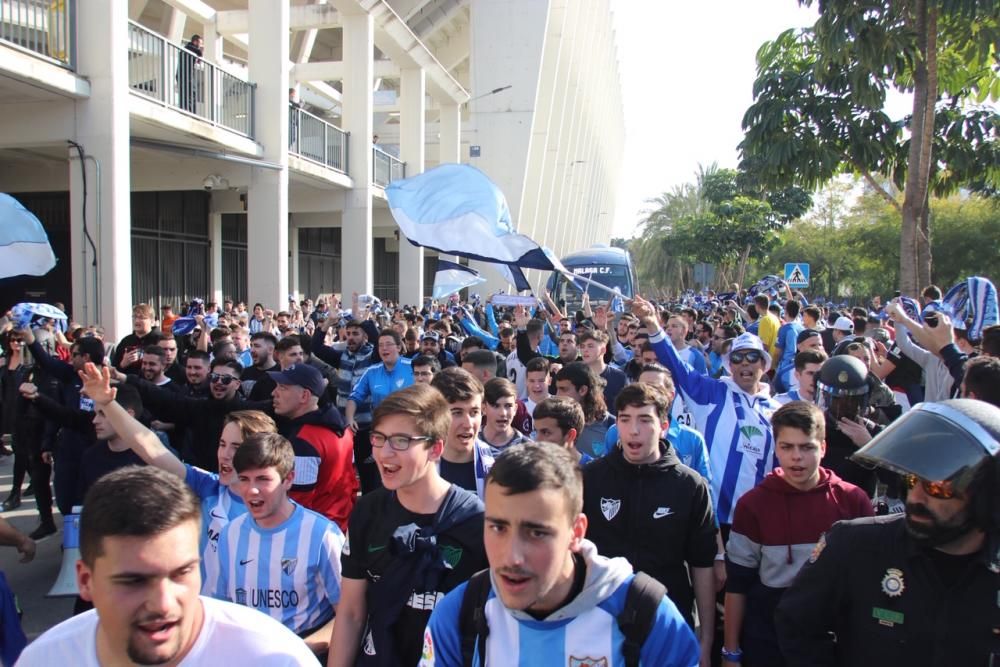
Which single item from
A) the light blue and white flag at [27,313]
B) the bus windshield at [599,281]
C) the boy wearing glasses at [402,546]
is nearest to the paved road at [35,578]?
the light blue and white flag at [27,313]

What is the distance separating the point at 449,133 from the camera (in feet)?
97.6

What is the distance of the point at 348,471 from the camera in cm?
472

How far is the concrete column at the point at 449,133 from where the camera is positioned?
29.6 meters

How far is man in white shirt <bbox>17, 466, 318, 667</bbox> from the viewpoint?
177 centimetres

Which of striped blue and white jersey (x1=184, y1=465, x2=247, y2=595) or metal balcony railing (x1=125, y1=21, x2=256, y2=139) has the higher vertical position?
metal balcony railing (x1=125, y1=21, x2=256, y2=139)

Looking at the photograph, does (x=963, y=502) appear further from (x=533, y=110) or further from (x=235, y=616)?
(x=533, y=110)

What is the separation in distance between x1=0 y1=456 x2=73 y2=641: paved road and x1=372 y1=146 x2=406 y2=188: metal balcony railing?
16.8 metres

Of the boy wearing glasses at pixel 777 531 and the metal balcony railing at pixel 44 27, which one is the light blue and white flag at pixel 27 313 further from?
the boy wearing glasses at pixel 777 531

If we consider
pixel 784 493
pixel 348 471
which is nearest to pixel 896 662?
pixel 784 493

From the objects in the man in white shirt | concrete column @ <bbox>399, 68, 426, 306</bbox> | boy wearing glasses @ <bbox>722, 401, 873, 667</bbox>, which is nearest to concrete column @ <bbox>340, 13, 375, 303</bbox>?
concrete column @ <bbox>399, 68, 426, 306</bbox>

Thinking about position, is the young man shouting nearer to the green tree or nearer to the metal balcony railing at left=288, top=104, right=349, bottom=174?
the green tree

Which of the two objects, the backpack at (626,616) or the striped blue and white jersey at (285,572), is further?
the striped blue and white jersey at (285,572)

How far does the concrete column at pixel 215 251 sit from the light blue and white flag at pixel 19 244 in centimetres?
1332

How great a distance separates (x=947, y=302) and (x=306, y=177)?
15410 mm
